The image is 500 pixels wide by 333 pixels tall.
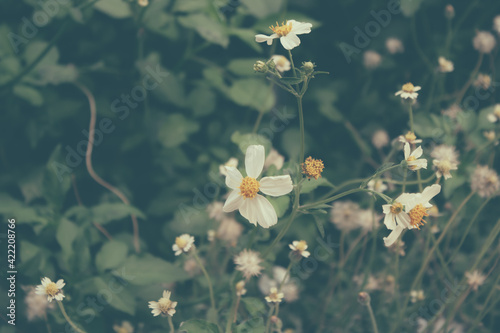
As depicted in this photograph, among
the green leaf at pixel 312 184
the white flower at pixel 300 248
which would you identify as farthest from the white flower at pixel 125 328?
the green leaf at pixel 312 184

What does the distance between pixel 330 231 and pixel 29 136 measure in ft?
3.42

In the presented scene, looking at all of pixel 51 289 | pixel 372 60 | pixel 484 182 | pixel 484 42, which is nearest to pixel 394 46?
pixel 372 60

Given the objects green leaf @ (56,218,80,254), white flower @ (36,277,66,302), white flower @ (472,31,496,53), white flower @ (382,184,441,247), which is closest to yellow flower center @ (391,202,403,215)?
white flower @ (382,184,441,247)

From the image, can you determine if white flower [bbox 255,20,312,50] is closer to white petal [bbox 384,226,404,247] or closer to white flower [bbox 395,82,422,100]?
white flower [bbox 395,82,422,100]

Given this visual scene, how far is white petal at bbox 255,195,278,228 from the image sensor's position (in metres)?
0.83

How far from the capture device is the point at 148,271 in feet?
3.89

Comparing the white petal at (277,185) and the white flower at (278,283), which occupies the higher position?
the white petal at (277,185)

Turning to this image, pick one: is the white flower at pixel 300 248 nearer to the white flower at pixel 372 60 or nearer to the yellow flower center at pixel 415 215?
the yellow flower center at pixel 415 215

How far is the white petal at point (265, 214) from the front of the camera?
831mm

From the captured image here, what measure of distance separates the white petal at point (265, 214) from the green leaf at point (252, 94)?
59cm

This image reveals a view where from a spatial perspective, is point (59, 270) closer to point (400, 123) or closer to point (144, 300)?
point (144, 300)

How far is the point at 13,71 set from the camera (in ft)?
4.29

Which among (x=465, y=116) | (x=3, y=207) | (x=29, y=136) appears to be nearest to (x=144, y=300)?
(x=3, y=207)

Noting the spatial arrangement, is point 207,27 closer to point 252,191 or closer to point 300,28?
point 300,28
